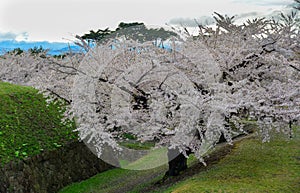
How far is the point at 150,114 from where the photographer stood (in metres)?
9.78

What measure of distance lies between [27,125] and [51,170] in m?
2.04

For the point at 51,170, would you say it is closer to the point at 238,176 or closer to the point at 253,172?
the point at 238,176

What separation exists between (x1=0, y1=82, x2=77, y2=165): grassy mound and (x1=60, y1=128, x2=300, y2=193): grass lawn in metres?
2.11

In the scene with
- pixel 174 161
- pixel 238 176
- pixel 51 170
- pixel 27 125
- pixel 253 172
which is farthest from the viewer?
pixel 27 125

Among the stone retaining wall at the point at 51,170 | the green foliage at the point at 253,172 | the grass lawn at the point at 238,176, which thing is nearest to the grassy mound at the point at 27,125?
the stone retaining wall at the point at 51,170

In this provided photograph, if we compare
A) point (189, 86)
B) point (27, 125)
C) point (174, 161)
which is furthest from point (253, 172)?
point (27, 125)

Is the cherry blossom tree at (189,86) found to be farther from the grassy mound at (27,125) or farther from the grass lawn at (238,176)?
the grassy mound at (27,125)

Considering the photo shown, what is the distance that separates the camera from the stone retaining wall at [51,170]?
12.4 m

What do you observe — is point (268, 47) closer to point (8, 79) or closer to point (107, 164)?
point (107, 164)

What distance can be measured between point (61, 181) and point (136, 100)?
5.85 meters

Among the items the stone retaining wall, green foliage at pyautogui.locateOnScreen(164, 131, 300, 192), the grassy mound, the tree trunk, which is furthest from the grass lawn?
the grassy mound

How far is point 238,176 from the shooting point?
9.87 meters

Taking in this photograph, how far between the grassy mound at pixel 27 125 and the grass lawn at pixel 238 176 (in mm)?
2111

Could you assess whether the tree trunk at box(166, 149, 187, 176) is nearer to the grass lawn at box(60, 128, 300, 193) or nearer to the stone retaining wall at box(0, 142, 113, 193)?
the grass lawn at box(60, 128, 300, 193)
